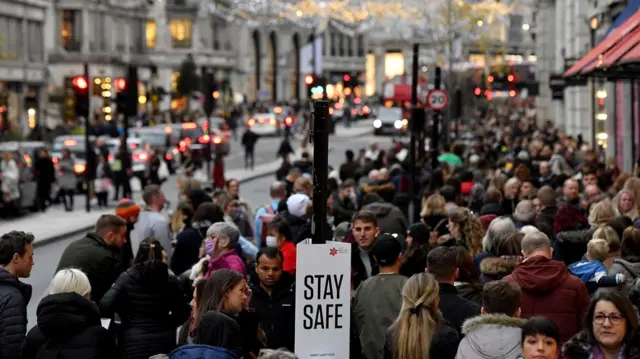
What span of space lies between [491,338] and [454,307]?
1.37 metres

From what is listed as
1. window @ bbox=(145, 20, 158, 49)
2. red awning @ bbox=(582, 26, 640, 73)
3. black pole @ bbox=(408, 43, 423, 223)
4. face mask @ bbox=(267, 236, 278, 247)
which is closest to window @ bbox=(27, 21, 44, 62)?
window @ bbox=(145, 20, 158, 49)

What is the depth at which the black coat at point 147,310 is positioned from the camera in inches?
458

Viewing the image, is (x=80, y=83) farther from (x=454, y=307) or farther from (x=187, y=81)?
(x=187, y=81)

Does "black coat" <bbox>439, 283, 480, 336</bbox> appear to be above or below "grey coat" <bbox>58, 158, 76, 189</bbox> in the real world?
above

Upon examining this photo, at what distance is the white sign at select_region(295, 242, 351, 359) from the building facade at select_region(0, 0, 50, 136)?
2238 inches

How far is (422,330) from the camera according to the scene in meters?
9.33

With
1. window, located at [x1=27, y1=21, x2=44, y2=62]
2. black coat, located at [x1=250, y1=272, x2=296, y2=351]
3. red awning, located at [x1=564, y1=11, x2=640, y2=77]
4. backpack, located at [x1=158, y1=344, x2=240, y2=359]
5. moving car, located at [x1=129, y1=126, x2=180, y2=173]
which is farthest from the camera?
window, located at [x1=27, y1=21, x2=44, y2=62]

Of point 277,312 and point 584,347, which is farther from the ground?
point 584,347

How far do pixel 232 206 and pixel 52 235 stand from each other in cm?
1230

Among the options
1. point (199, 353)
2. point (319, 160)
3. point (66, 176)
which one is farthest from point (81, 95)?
point (199, 353)

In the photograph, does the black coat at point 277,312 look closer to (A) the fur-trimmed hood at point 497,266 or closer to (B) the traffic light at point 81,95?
(A) the fur-trimmed hood at point 497,266

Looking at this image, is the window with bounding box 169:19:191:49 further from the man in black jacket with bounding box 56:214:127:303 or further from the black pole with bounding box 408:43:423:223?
the man in black jacket with bounding box 56:214:127:303

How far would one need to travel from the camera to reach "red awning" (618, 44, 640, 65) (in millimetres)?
17562

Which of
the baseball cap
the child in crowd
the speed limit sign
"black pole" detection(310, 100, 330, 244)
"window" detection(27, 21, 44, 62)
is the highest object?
"window" detection(27, 21, 44, 62)
